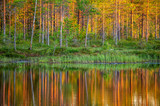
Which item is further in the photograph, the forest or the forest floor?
the forest

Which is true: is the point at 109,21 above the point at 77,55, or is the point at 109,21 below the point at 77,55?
above

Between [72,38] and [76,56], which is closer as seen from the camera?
[76,56]

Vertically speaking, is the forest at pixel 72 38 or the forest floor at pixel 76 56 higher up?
the forest at pixel 72 38

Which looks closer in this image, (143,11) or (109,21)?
(143,11)

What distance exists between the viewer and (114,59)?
3466 centimetres

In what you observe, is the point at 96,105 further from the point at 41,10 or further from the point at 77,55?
the point at 41,10

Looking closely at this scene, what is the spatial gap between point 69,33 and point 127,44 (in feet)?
39.8

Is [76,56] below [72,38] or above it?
below

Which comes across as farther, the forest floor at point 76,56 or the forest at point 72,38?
the forest at point 72,38

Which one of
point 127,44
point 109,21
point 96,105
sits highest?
point 109,21

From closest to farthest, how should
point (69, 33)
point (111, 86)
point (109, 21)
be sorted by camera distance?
point (111, 86) < point (69, 33) < point (109, 21)

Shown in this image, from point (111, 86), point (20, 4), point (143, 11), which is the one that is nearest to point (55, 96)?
point (111, 86)

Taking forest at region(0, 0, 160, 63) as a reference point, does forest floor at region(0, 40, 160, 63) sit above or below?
below

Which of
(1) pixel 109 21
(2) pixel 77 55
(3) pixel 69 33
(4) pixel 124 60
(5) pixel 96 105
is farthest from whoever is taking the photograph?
(1) pixel 109 21
